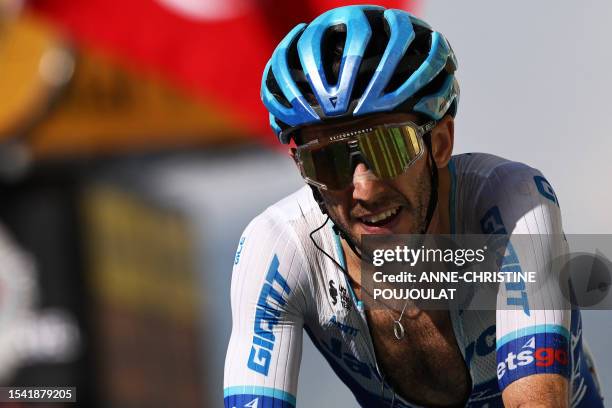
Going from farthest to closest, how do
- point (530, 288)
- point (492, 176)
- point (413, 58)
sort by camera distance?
point (492, 176) < point (413, 58) < point (530, 288)

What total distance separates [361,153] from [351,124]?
→ 13cm

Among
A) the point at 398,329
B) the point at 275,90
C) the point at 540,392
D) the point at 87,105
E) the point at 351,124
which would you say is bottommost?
the point at 540,392

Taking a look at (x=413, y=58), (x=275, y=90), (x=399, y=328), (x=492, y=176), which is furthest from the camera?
(x=399, y=328)

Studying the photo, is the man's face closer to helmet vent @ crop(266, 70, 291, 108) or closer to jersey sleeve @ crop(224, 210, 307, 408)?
helmet vent @ crop(266, 70, 291, 108)

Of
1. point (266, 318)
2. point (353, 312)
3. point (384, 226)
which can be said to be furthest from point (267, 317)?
point (384, 226)

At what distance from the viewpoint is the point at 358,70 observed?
4977 mm

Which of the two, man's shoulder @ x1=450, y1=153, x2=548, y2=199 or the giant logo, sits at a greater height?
man's shoulder @ x1=450, y1=153, x2=548, y2=199

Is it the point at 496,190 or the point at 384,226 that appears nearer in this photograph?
the point at 384,226

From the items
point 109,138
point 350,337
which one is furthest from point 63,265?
point 350,337

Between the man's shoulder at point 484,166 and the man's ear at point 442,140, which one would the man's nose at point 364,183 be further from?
the man's shoulder at point 484,166

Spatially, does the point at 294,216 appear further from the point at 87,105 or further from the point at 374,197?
the point at 87,105

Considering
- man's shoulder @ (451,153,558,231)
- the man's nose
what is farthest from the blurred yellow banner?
the man's nose

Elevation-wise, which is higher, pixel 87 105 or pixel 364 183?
pixel 87 105

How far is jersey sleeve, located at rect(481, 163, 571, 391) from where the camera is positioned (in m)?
4.77
